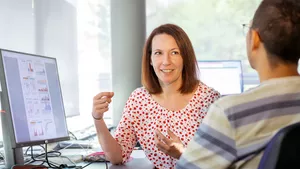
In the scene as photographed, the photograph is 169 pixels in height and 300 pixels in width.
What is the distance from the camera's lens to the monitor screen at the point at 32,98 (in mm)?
1410

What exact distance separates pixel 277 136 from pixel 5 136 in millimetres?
1125

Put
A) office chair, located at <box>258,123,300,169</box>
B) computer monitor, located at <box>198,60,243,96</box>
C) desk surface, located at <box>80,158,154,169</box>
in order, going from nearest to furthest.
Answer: office chair, located at <box>258,123,300,169</box> → desk surface, located at <box>80,158,154,169</box> → computer monitor, located at <box>198,60,243,96</box>

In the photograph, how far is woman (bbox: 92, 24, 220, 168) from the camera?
1.89 metres

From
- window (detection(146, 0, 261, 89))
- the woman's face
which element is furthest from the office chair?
window (detection(146, 0, 261, 89))

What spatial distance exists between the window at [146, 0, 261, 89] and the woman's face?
2.42m

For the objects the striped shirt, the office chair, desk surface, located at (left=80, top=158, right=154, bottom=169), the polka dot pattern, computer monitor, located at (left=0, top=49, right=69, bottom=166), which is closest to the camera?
the office chair

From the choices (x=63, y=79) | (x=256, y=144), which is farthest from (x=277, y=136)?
(x=63, y=79)

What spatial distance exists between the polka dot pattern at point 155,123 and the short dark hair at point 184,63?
0.26 ft

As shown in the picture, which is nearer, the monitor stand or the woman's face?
the monitor stand

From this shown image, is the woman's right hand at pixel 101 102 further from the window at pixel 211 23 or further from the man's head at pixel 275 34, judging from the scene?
the window at pixel 211 23

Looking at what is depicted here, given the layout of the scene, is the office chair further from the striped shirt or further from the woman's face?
the woman's face

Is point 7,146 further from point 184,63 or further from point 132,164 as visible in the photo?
point 184,63

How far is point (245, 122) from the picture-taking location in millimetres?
912

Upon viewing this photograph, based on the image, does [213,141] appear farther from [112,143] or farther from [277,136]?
[112,143]
